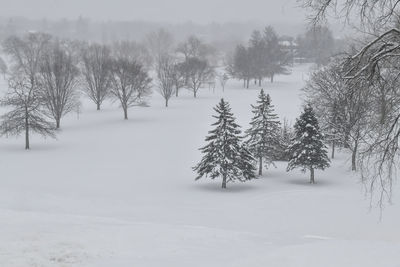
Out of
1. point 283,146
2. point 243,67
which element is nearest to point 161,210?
point 283,146

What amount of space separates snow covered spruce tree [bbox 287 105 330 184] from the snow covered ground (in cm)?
143

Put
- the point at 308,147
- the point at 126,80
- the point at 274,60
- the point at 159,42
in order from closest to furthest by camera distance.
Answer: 1. the point at 308,147
2. the point at 126,80
3. the point at 274,60
4. the point at 159,42

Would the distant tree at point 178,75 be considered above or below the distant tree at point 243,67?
below

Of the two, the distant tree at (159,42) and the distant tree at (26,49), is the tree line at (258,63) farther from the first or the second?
the distant tree at (159,42)

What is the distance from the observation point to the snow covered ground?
10.6 metres

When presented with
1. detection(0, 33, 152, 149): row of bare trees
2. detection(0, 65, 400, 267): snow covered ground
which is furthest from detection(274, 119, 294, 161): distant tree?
detection(0, 33, 152, 149): row of bare trees

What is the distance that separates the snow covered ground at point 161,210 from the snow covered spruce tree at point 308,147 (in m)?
1.43

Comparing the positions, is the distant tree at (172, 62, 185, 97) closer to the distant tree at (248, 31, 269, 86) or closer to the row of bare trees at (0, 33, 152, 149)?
the row of bare trees at (0, 33, 152, 149)

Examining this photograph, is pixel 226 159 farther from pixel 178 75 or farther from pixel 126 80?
pixel 178 75

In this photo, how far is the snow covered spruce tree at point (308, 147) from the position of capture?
1148 inches

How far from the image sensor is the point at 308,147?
29203 mm

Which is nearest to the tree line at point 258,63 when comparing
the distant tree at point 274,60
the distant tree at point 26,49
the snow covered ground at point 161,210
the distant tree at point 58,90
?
the distant tree at point 274,60

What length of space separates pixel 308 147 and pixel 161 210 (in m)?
12.1

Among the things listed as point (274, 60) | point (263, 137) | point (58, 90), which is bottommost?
point (263, 137)
